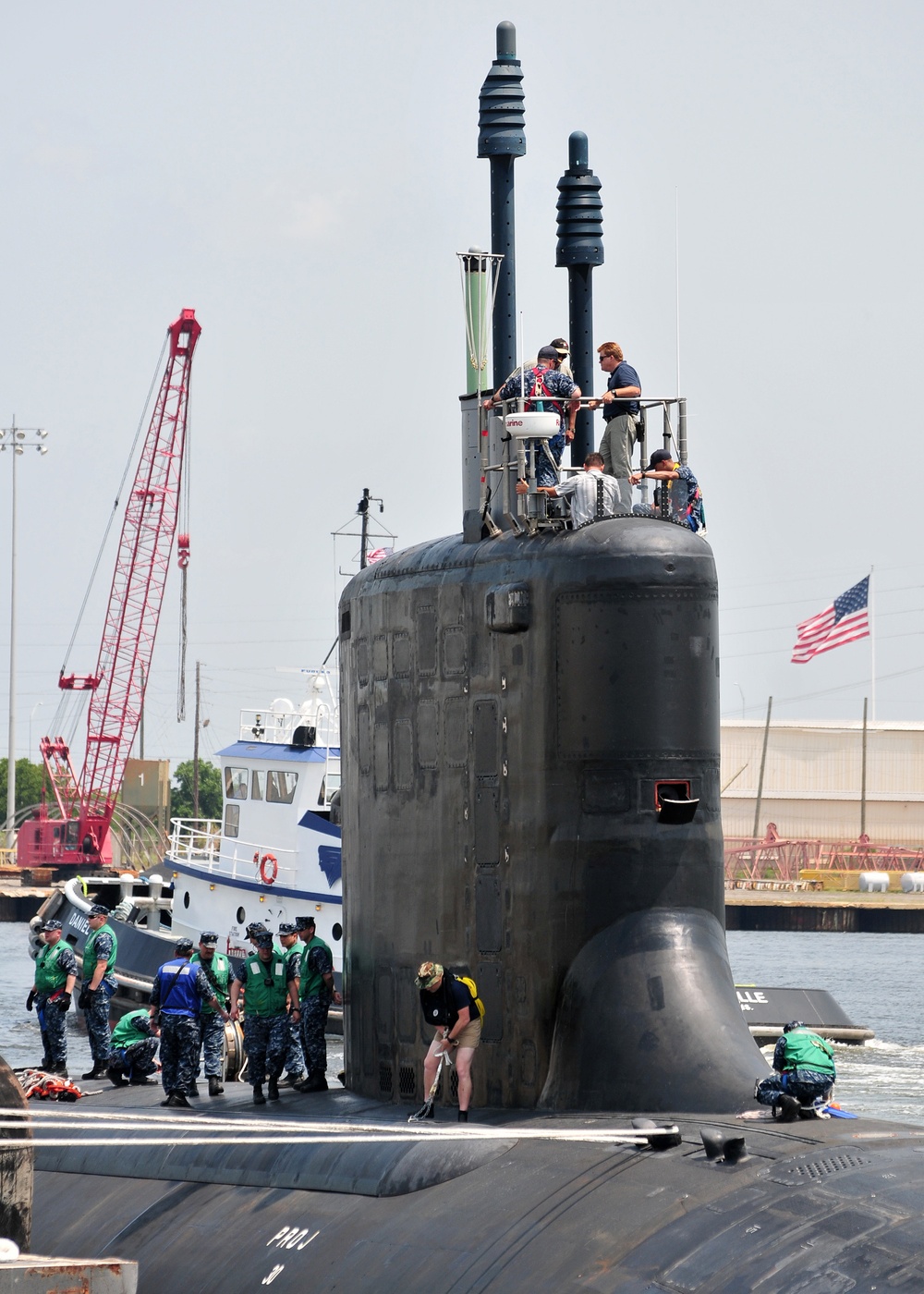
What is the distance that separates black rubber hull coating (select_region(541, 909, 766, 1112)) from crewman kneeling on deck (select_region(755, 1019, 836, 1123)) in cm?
51

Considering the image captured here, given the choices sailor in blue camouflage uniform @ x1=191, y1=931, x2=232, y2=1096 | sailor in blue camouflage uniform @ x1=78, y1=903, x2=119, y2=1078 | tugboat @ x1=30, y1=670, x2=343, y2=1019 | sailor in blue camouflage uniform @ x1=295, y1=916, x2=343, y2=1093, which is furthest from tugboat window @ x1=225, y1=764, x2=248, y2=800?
sailor in blue camouflage uniform @ x1=295, y1=916, x2=343, y2=1093

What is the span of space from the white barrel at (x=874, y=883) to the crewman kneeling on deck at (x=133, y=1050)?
70456mm

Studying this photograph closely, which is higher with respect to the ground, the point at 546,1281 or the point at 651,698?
the point at 651,698

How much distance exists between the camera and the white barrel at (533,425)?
35.3 feet

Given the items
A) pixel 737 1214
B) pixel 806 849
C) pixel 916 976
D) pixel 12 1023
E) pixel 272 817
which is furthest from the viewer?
pixel 806 849

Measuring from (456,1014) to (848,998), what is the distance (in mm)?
38371

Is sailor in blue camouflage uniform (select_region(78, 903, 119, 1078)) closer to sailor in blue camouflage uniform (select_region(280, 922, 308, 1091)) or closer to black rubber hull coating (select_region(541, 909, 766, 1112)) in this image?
sailor in blue camouflage uniform (select_region(280, 922, 308, 1091))

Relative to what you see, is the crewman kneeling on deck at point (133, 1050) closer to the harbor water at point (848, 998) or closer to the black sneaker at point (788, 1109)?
the black sneaker at point (788, 1109)

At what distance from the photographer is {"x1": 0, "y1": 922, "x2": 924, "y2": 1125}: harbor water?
30188 mm

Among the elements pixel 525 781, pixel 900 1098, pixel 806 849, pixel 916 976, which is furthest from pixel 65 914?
pixel 806 849

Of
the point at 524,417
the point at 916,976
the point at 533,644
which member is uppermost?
the point at 524,417

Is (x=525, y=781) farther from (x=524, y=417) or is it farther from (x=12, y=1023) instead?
(x=12, y=1023)

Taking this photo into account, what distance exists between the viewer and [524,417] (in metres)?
10.8

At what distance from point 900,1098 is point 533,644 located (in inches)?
814
